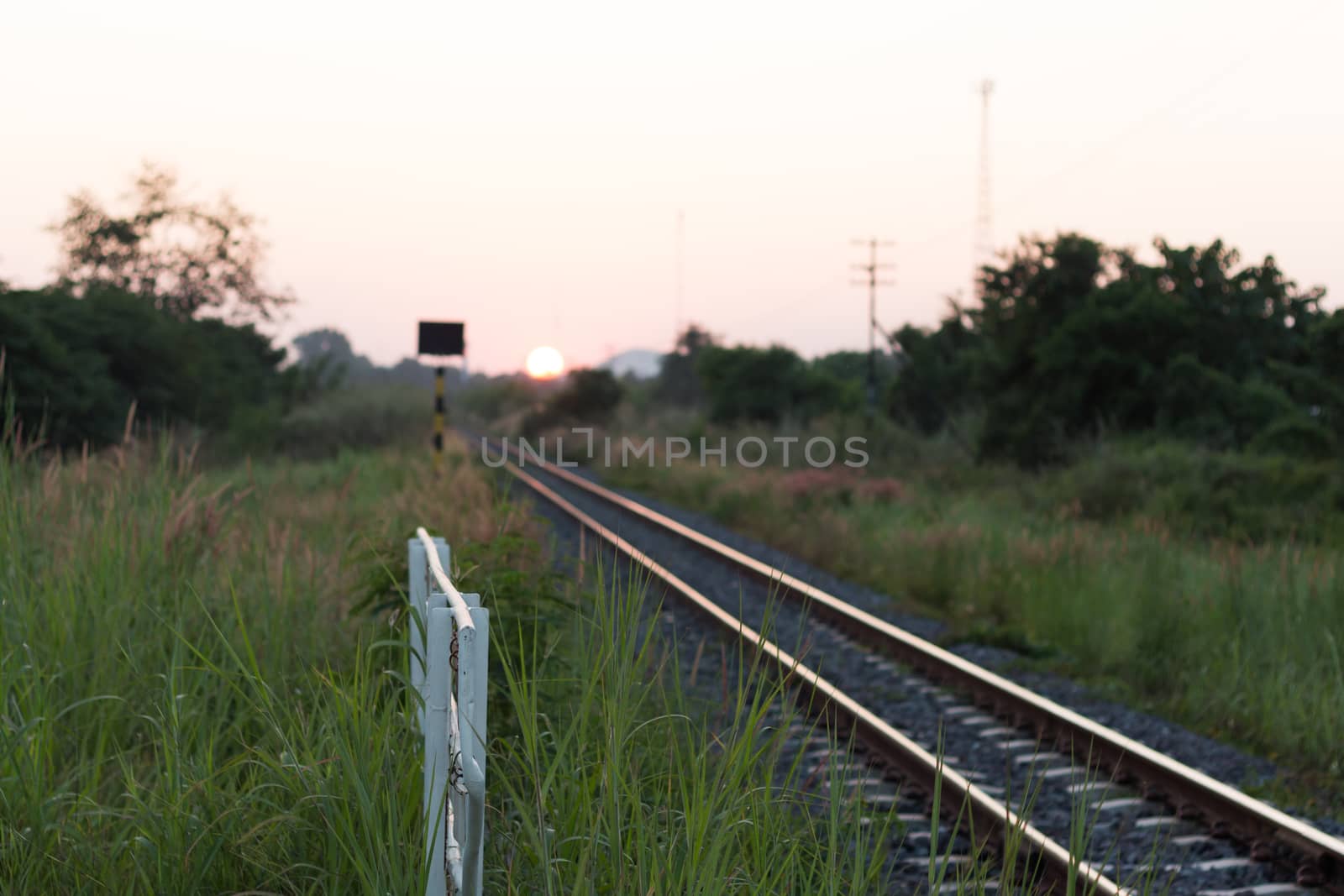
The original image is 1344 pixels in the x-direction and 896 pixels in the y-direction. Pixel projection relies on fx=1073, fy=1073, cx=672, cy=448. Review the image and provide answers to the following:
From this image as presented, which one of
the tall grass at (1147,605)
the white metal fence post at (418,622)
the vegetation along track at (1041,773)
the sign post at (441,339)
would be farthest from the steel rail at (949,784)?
the sign post at (441,339)

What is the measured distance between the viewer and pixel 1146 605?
28.0 ft

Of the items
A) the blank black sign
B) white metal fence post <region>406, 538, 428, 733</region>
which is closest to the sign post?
the blank black sign

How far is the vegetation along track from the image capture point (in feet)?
13.1

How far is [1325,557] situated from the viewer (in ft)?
33.6

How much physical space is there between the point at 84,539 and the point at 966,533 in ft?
31.9

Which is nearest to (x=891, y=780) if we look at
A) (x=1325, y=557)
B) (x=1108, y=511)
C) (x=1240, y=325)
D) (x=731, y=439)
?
(x=1325, y=557)

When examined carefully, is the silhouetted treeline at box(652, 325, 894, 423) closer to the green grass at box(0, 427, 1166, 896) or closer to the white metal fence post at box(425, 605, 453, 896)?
the green grass at box(0, 427, 1166, 896)

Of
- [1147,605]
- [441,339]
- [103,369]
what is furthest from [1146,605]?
[103,369]

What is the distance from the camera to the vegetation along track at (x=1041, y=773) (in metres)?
3.98

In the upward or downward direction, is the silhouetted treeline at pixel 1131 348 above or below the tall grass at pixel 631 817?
above

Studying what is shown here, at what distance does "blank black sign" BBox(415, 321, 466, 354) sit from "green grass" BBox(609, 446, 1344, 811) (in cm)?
557

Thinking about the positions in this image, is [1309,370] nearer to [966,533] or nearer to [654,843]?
[966,533]

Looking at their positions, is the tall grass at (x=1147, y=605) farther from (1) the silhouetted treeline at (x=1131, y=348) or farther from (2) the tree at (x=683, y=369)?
(2) the tree at (x=683, y=369)

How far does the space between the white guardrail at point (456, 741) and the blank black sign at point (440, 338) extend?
14.7 m
